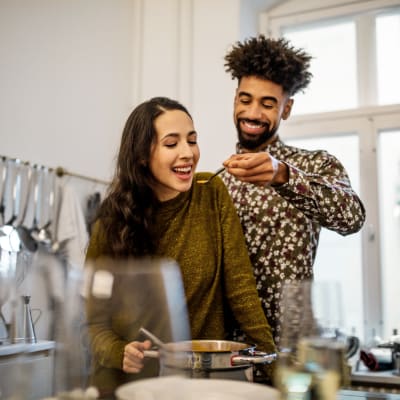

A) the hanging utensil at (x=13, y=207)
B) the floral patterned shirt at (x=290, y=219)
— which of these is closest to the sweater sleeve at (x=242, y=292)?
the floral patterned shirt at (x=290, y=219)

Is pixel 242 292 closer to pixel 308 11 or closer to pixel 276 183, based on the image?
pixel 276 183

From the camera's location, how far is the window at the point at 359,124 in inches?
108

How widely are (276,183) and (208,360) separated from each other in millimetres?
591

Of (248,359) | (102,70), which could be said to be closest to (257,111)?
(248,359)

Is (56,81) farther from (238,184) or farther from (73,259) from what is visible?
(238,184)

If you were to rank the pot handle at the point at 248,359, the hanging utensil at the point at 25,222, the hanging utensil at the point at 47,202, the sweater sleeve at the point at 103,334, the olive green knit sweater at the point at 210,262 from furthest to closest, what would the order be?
the hanging utensil at the point at 47,202, the hanging utensil at the point at 25,222, the olive green knit sweater at the point at 210,262, the pot handle at the point at 248,359, the sweater sleeve at the point at 103,334

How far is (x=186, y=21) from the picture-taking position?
3100 mm

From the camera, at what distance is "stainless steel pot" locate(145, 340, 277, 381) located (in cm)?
39

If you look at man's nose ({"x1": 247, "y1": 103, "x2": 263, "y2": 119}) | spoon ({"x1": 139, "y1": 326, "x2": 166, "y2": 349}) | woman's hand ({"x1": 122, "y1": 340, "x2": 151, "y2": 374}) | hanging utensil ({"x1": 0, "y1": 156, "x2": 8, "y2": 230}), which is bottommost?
woman's hand ({"x1": 122, "y1": 340, "x2": 151, "y2": 374})

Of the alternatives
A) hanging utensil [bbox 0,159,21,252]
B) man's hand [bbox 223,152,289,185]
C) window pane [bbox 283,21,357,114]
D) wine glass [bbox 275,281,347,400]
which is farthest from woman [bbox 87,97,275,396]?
window pane [bbox 283,21,357,114]

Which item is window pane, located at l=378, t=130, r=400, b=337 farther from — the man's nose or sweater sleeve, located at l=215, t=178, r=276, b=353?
sweater sleeve, located at l=215, t=178, r=276, b=353

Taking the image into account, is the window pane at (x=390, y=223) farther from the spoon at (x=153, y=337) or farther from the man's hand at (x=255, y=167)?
the spoon at (x=153, y=337)

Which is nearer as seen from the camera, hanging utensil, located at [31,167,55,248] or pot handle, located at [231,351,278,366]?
pot handle, located at [231,351,278,366]

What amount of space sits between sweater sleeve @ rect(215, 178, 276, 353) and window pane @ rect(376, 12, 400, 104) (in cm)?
204
